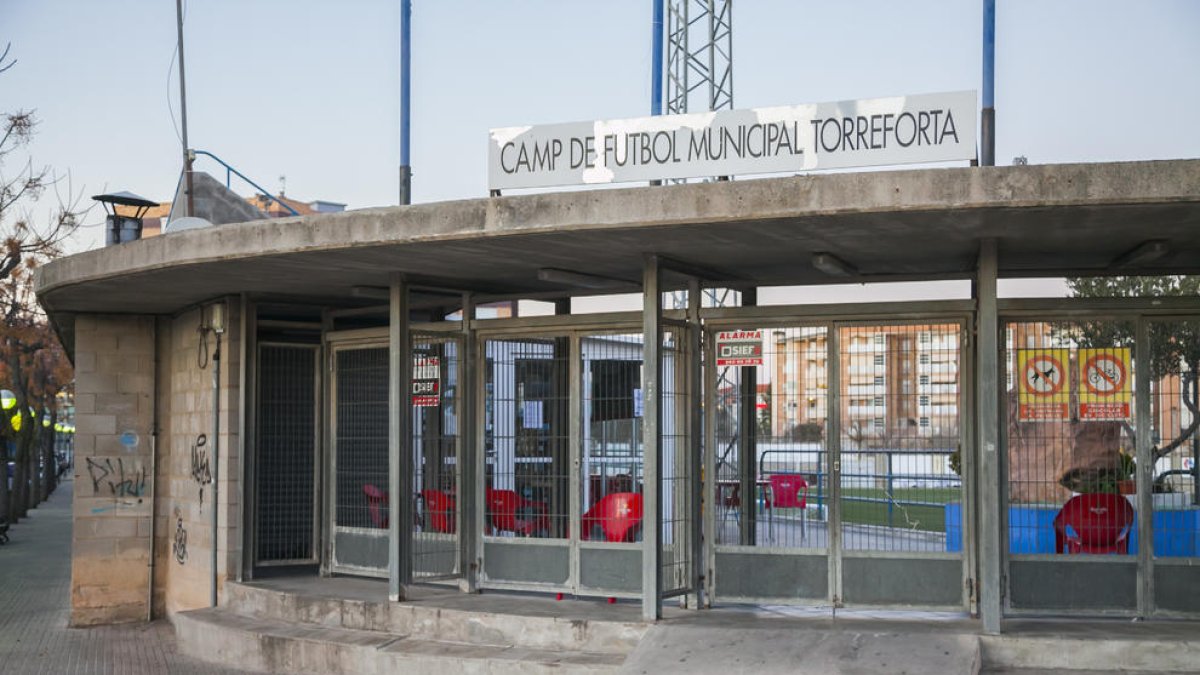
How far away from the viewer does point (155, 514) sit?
1449cm

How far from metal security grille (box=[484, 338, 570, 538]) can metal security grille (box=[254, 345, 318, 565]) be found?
2.61m

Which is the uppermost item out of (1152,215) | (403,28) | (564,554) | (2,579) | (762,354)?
(403,28)

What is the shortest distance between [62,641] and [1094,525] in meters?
9.94

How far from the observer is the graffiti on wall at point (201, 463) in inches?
520

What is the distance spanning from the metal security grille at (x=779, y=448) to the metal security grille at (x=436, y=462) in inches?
99.3

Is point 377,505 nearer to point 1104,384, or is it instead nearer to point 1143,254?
point 1104,384

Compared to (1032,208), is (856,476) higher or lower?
lower

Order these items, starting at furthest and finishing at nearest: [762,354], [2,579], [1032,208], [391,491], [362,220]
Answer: [2,579]
[391,491]
[762,354]
[362,220]
[1032,208]

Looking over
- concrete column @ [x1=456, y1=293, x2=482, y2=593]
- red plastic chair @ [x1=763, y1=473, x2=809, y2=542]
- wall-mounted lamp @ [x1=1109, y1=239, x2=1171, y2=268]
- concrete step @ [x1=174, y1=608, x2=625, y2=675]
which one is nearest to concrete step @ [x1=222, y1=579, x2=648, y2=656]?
concrete step @ [x1=174, y1=608, x2=625, y2=675]

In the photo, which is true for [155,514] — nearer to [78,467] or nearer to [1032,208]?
[78,467]

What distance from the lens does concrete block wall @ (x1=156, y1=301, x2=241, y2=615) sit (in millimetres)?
12836

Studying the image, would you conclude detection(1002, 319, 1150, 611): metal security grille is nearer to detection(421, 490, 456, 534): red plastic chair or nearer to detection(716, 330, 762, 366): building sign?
detection(716, 330, 762, 366): building sign

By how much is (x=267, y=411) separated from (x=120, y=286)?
2.12 meters

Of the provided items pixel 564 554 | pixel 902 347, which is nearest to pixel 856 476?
pixel 902 347
